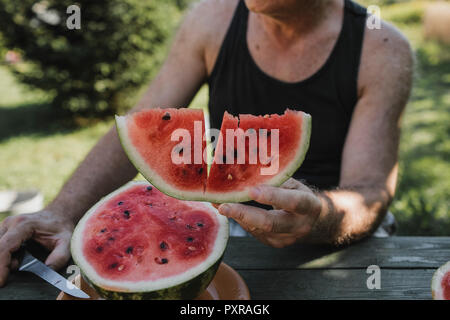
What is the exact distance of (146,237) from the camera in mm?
1320

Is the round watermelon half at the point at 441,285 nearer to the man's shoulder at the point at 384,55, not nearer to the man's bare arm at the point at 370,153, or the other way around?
the man's bare arm at the point at 370,153

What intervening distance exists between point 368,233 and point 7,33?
6.13 m

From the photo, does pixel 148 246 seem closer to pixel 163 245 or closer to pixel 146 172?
pixel 163 245

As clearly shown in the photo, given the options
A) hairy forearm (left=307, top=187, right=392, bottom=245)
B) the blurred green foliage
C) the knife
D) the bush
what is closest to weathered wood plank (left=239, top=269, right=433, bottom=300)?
hairy forearm (left=307, top=187, right=392, bottom=245)

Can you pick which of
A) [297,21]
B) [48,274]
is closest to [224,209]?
[48,274]

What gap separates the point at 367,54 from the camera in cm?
224

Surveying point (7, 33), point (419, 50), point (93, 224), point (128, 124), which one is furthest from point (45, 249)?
point (419, 50)

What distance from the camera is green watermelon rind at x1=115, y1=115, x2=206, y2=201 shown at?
1284 millimetres

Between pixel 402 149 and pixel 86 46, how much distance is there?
473 cm

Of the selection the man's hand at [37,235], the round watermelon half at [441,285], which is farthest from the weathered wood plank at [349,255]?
the man's hand at [37,235]

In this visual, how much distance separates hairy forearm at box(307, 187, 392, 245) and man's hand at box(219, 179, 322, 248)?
0.21 metres

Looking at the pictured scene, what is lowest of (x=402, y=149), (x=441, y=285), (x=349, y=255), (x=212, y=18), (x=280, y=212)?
(x=402, y=149)

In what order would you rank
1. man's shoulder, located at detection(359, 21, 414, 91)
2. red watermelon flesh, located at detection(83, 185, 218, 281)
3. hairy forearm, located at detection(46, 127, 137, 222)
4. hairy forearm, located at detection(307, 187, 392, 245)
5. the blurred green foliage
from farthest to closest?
1. the blurred green foliage
2. man's shoulder, located at detection(359, 21, 414, 91)
3. hairy forearm, located at detection(46, 127, 137, 222)
4. hairy forearm, located at detection(307, 187, 392, 245)
5. red watermelon flesh, located at detection(83, 185, 218, 281)

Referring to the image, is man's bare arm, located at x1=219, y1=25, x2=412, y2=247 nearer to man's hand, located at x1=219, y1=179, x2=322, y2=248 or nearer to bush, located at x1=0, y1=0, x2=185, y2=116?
man's hand, located at x1=219, y1=179, x2=322, y2=248
